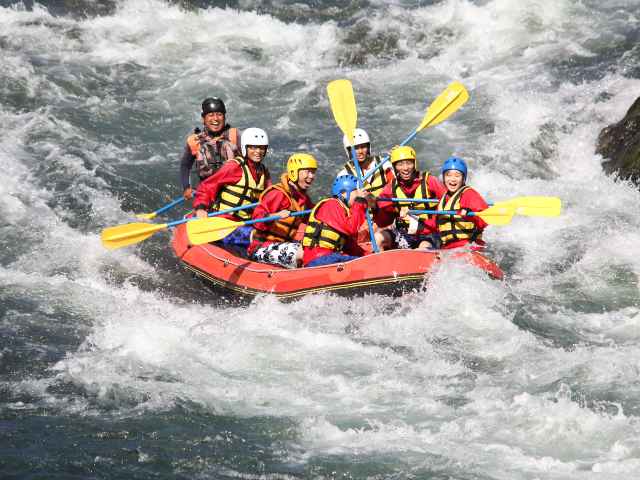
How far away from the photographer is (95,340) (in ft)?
25.6

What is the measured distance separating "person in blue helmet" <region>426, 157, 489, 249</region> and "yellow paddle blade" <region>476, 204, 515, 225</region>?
15 cm

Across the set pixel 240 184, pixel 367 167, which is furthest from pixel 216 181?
pixel 367 167

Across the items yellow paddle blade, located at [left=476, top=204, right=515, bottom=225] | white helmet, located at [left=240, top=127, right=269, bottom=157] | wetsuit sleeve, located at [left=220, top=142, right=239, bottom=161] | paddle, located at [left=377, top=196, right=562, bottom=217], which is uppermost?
wetsuit sleeve, located at [left=220, top=142, right=239, bottom=161]

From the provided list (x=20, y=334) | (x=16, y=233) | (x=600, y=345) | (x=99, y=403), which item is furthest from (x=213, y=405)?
(x=16, y=233)

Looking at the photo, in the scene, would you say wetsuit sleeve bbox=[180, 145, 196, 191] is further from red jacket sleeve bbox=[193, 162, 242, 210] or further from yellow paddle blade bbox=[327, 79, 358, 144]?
yellow paddle blade bbox=[327, 79, 358, 144]

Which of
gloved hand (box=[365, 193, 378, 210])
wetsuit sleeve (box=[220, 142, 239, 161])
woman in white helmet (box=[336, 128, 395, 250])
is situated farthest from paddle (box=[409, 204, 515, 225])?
wetsuit sleeve (box=[220, 142, 239, 161])

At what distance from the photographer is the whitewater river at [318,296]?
6406mm

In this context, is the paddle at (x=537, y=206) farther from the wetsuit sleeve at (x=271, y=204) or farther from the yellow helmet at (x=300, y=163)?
the wetsuit sleeve at (x=271, y=204)

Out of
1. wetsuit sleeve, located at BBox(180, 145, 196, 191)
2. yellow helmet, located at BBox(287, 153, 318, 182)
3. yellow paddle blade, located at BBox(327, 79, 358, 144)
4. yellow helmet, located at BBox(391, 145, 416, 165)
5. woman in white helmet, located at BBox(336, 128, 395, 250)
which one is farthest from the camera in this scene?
wetsuit sleeve, located at BBox(180, 145, 196, 191)

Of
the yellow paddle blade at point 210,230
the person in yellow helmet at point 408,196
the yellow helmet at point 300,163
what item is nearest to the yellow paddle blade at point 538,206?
the person in yellow helmet at point 408,196

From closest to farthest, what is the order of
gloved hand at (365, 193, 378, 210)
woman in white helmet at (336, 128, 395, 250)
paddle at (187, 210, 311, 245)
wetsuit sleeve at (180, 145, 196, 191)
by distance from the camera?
gloved hand at (365, 193, 378, 210), paddle at (187, 210, 311, 245), woman in white helmet at (336, 128, 395, 250), wetsuit sleeve at (180, 145, 196, 191)

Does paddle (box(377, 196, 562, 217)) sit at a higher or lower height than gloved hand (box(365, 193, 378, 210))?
higher

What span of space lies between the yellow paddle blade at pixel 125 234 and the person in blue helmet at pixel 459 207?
2582mm

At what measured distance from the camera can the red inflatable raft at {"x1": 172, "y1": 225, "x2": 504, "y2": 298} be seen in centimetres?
815
